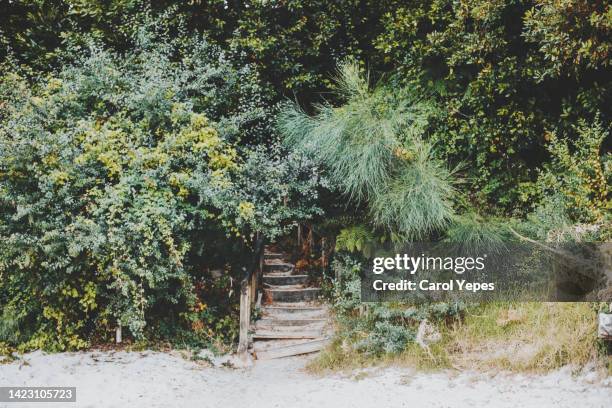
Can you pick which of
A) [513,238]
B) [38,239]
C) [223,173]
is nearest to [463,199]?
[513,238]

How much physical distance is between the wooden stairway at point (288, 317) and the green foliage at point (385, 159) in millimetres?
1711

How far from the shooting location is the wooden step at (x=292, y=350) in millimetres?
7555

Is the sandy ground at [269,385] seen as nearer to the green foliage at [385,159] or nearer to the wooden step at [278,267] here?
the green foliage at [385,159]

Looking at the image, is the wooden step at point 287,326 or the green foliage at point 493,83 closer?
the green foliage at point 493,83

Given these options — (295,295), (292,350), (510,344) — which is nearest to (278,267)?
(295,295)

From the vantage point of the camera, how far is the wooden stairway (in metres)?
7.64

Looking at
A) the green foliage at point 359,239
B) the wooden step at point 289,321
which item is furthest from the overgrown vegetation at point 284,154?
the wooden step at point 289,321

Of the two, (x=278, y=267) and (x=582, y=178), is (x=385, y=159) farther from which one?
(x=278, y=267)

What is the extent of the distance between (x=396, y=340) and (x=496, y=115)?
341cm

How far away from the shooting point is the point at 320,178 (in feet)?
25.5

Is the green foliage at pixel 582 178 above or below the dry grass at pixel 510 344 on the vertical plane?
above

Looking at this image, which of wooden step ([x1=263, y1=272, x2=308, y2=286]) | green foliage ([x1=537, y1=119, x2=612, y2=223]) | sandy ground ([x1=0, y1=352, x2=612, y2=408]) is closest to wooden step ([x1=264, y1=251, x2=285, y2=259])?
wooden step ([x1=263, y1=272, x2=308, y2=286])

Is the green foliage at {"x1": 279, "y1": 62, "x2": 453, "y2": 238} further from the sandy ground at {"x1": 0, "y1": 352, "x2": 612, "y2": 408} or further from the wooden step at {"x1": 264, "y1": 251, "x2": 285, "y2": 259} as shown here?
the wooden step at {"x1": 264, "y1": 251, "x2": 285, "y2": 259}

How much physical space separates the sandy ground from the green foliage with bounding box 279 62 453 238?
1.98m
